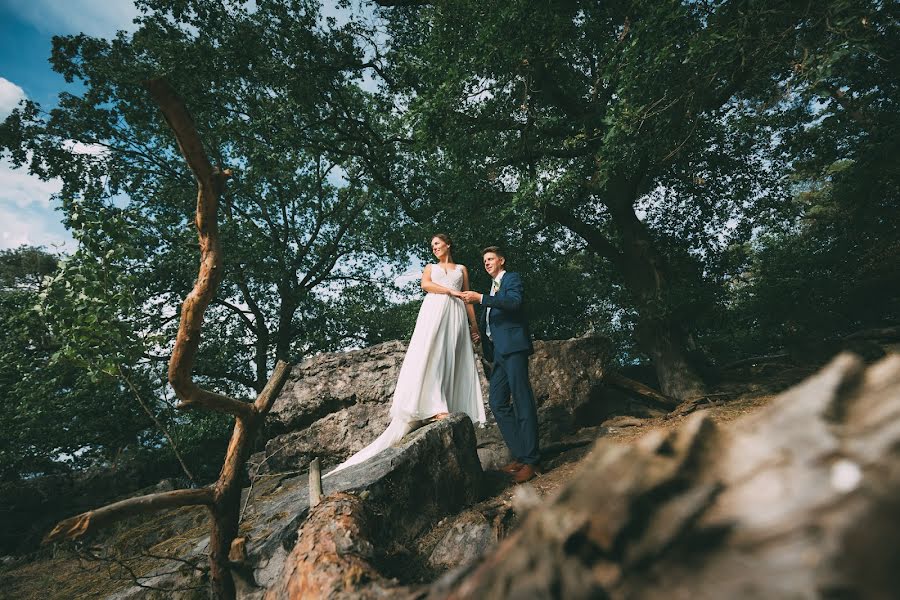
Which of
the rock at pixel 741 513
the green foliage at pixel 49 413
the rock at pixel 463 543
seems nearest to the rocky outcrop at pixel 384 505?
the rock at pixel 463 543

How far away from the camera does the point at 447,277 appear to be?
5.85 meters

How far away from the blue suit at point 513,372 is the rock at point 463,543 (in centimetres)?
142

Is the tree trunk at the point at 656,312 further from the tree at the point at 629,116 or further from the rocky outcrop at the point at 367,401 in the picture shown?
the rocky outcrop at the point at 367,401

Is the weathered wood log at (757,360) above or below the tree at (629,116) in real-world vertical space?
below

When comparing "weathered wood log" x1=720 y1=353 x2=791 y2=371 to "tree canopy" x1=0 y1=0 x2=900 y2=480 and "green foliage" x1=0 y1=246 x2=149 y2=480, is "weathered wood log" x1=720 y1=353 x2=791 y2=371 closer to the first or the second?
"tree canopy" x1=0 y1=0 x2=900 y2=480

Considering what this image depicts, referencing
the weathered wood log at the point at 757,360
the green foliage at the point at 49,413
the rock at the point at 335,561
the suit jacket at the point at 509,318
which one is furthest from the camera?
the weathered wood log at the point at 757,360

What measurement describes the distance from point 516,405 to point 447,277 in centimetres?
208

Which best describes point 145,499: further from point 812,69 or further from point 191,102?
point 191,102

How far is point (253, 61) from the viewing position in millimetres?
8617

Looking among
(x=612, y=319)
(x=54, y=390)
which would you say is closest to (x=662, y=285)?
(x=612, y=319)

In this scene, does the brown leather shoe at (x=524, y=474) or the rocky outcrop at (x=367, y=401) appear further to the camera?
the rocky outcrop at (x=367, y=401)

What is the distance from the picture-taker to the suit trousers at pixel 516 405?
465 centimetres

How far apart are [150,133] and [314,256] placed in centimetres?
618

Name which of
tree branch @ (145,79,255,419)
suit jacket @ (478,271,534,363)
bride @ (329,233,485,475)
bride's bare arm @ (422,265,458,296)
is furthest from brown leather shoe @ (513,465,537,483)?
tree branch @ (145,79,255,419)
